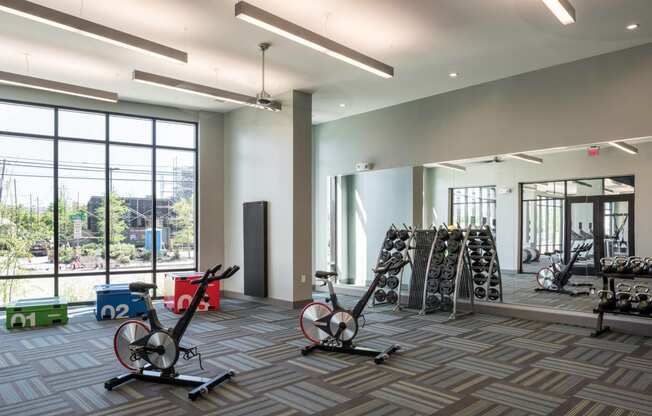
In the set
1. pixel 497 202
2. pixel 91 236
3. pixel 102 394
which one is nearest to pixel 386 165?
pixel 497 202

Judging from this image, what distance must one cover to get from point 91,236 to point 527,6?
740cm

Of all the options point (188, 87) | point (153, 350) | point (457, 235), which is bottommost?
point (153, 350)

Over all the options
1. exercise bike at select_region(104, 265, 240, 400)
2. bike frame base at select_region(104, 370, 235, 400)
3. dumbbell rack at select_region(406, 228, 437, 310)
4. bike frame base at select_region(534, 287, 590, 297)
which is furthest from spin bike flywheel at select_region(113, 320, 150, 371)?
bike frame base at select_region(534, 287, 590, 297)

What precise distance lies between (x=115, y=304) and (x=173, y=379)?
11.5 feet

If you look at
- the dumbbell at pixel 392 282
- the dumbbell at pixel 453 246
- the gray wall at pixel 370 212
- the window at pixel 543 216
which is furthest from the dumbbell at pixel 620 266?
the gray wall at pixel 370 212

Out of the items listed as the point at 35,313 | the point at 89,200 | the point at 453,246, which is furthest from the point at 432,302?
the point at 89,200

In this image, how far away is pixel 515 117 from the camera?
6961mm

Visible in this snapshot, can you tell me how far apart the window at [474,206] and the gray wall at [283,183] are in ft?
7.97

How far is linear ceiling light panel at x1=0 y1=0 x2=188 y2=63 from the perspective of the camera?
389cm

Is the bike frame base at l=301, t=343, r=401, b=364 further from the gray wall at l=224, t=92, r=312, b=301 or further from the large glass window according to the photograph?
the large glass window

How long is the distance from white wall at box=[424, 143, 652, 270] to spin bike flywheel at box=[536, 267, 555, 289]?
42 centimetres

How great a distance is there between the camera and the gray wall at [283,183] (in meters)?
7.77

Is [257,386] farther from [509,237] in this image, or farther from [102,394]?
[509,237]

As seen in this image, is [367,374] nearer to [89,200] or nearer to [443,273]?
[443,273]
